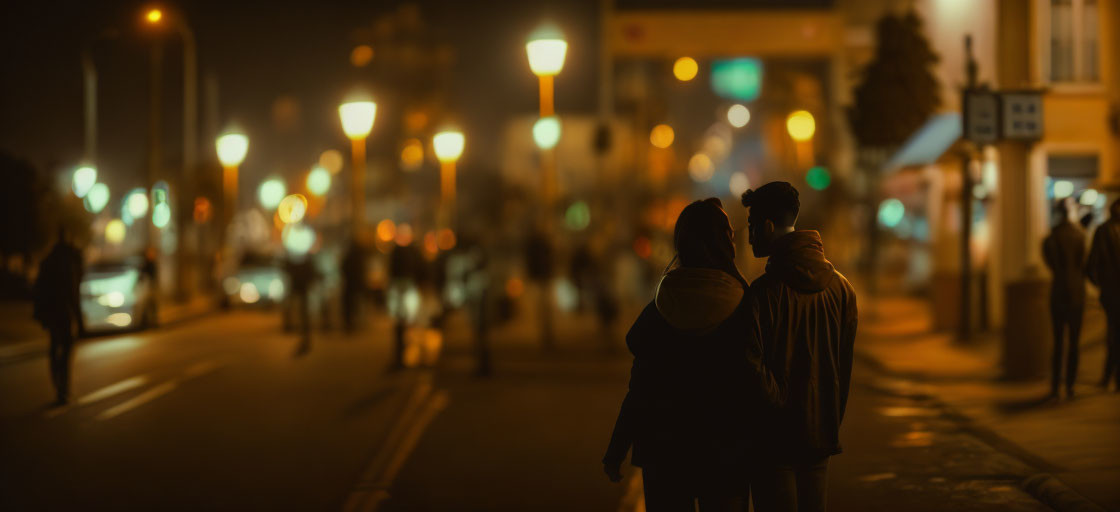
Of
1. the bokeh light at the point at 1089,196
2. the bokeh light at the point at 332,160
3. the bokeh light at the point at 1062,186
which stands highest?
the bokeh light at the point at 332,160

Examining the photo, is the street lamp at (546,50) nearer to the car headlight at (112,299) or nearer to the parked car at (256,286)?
the car headlight at (112,299)

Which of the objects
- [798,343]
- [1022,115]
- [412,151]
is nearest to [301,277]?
[1022,115]

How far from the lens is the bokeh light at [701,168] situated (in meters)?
120

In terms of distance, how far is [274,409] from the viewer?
13.3 metres

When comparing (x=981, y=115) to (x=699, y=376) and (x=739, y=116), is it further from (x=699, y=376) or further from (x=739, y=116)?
(x=739, y=116)

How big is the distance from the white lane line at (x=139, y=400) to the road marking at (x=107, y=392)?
0.33m

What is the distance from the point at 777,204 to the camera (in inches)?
213

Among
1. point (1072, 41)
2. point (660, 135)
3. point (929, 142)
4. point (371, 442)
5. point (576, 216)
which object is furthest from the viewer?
point (660, 135)

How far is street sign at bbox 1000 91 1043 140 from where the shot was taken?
1514 centimetres

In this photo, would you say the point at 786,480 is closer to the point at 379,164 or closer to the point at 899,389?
the point at 899,389

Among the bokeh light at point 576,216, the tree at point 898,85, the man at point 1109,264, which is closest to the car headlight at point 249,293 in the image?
the bokeh light at point 576,216

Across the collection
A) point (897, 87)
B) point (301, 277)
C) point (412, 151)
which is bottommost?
point (301, 277)

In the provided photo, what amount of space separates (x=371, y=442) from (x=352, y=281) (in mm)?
13667

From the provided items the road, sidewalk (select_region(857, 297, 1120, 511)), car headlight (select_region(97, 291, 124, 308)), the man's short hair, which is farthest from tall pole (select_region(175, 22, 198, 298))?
the man's short hair
